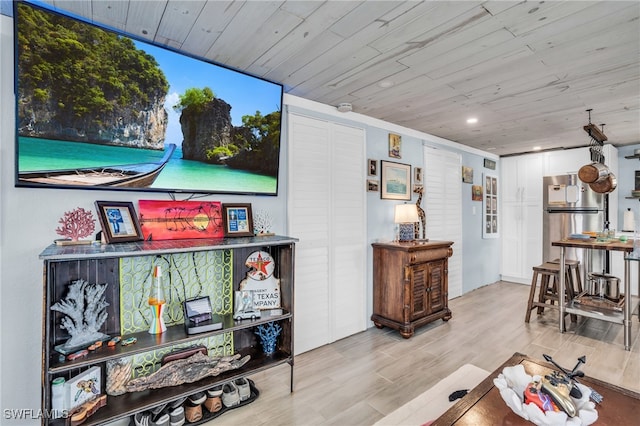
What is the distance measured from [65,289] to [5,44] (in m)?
1.32

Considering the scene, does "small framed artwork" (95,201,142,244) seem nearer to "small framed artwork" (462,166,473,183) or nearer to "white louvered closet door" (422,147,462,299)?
"white louvered closet door" (422,147,462,299)

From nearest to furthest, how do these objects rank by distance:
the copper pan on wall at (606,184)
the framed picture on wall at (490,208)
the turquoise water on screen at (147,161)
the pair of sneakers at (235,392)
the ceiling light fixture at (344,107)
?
the turquoise water on screen at (147,161)
the pair of sneakers at (235,392)
the ceiling light fixture at (344,107)
the copper pan on wall at (606,184)
the framed picture on wall at (490,208)

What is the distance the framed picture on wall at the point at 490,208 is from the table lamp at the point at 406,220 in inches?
96.3

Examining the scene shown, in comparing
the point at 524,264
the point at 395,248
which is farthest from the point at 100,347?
the point at 524,264

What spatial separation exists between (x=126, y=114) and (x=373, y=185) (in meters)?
2.42

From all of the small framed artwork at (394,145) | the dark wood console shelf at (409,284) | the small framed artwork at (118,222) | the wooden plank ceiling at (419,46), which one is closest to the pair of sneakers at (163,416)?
the small framed artwork at (118,222)

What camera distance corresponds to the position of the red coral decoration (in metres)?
1.77

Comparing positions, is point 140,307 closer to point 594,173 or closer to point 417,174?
point 417,174

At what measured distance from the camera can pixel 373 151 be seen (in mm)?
3525

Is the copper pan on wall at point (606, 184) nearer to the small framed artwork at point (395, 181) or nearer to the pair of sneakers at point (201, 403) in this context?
the small framed artwork at point (395, 181)

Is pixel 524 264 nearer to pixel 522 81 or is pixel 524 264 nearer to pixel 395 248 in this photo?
pixel 395 248

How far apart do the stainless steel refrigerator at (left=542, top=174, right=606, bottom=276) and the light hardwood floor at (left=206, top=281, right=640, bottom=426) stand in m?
1.55

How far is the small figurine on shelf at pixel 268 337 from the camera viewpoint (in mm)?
2342

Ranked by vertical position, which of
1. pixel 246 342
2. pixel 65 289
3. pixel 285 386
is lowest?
pixel 285 386
